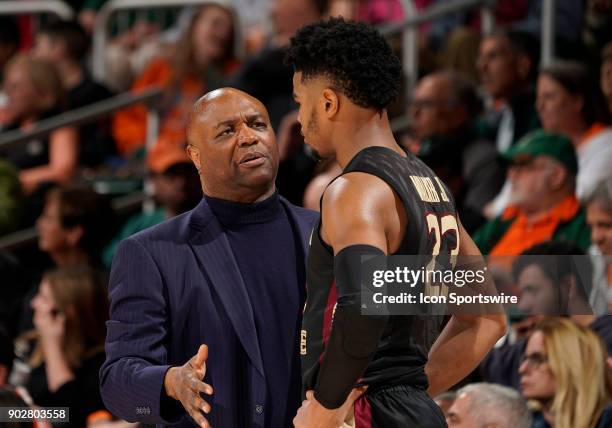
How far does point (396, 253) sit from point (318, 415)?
385 mm

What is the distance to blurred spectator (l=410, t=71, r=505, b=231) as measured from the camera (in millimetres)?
6441

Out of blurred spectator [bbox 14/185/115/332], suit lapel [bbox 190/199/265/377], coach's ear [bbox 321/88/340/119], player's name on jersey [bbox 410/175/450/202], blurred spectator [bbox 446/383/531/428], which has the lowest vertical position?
blurred spectator [bbox 446/383/531/428]

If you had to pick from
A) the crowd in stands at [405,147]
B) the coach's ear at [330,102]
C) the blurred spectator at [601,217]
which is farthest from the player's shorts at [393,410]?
the blurred spectator at [601,217]

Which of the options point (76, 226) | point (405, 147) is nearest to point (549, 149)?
point (405, 147)

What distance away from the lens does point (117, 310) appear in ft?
10.4

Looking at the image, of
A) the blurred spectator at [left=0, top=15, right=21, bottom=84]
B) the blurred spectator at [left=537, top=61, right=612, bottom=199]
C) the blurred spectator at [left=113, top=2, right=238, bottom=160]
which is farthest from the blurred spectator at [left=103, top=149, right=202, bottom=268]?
the blurred spectator at [left=0, top=15, right=21, bottom=84]

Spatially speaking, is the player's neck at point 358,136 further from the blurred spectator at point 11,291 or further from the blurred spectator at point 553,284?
the blurred spectator at point 11,291

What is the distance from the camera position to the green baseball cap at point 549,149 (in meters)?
5.62

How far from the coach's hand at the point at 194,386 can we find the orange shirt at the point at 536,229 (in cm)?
280

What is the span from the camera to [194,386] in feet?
9.37

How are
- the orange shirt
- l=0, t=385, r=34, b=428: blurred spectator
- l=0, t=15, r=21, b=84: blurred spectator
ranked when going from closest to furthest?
l=0, t=385, r=34, b=428: blurred spectator
the orange shirt
l=0, t=15, r=21, b=84: blurred spectator

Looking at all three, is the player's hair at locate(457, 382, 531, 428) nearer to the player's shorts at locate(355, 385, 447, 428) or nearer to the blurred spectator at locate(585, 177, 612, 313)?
the blurred spectator at locate(585, 177, 612, 313)

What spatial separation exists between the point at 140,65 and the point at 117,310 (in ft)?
18.1

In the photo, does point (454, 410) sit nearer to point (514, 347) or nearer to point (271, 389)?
point (514, 347)
